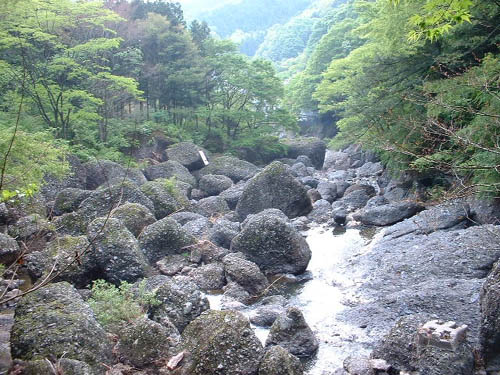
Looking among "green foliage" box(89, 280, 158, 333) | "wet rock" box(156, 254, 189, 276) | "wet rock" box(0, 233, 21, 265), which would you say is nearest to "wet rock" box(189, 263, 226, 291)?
"wet rock" box(156, 254, 189, 276)

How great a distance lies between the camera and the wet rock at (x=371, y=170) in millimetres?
23231

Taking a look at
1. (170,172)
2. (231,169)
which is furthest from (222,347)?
(231,169)

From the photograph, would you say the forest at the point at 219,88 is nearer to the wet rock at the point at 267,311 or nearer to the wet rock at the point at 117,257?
the wet rock at the point at 117,257

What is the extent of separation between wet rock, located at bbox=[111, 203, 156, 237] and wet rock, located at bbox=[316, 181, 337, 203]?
884cm

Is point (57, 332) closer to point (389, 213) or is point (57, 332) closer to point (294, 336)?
point (294, 336)

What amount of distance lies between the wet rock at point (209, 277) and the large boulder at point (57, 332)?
376 centimetres

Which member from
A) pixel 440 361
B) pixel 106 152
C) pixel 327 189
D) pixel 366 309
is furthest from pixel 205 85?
pixel 440 361

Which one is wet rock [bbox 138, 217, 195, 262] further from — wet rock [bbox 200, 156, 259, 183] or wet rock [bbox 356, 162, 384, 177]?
wet rock [bbox 356, 162, 384, 177]

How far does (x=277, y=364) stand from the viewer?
5688 mm

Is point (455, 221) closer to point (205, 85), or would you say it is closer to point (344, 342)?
point (344, 342)

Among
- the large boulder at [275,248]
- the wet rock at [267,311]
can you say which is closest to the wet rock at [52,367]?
the wet rock at [267,311]

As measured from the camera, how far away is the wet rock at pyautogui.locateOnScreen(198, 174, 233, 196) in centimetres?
1958

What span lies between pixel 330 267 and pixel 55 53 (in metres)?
15.4

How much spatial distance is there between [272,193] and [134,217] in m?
5.46
